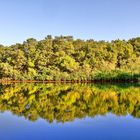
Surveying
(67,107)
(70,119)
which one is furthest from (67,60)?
(70,119)

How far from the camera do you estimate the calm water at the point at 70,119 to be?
44.5ft

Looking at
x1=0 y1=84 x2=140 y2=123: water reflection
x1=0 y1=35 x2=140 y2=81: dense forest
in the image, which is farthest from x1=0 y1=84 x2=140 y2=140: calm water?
x1=0 y1=35 x2=140 y2=81: dense forest

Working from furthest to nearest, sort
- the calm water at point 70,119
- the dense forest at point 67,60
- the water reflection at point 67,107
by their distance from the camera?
1. the dense forest at point 67,60
2. the water reflection at point 67,107
3. the calm water at point 70,119

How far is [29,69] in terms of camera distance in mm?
47844

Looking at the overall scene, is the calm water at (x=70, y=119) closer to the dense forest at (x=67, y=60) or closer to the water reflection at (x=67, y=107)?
the water reflection at (x=67, y=107)

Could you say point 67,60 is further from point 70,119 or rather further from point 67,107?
point 70,119

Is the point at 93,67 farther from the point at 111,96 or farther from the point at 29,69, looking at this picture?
the point at 111,96

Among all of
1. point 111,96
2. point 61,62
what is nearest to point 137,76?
point 61,62

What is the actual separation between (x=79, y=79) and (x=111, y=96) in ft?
67.8

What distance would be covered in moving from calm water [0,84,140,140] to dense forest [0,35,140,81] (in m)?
22.1

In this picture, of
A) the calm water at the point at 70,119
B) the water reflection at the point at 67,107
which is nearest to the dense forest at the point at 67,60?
the water reflection at the point at 67,107

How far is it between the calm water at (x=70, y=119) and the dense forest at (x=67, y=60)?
2213cm

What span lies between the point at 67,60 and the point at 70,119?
32149mm

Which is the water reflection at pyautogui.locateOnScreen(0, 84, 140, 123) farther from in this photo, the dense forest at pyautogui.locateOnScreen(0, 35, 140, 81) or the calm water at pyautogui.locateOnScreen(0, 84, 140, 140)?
the dense forest at pyautogui.locateOnScreen(0, 35, 140, 81)
